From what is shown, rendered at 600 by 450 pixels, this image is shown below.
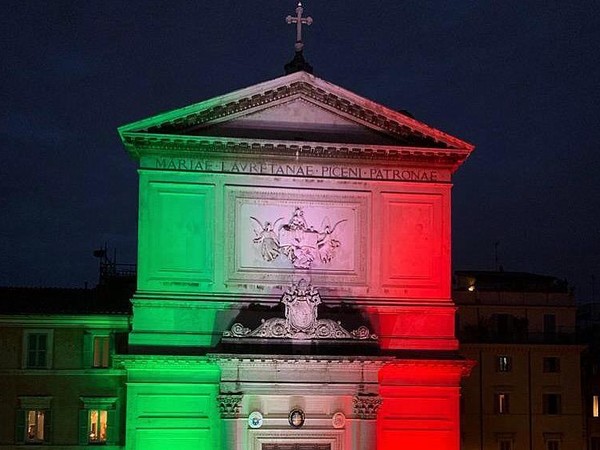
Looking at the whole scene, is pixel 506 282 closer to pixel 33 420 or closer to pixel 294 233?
pixel 294 233

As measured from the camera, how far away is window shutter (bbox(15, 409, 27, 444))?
4241 cm

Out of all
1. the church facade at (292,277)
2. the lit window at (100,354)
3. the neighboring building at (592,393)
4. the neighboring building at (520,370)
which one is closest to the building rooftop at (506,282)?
the neighboring building at (520,370)

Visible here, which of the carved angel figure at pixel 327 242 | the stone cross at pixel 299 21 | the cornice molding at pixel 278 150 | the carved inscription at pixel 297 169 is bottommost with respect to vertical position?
the carved angel figure at pixel 327 242

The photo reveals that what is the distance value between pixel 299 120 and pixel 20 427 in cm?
1637

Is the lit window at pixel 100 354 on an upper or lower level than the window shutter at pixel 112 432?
upper

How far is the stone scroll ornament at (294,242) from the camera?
40.8m

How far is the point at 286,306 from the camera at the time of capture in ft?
129

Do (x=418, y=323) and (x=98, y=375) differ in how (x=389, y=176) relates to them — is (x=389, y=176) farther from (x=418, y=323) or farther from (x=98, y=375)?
(x=98, y=375)

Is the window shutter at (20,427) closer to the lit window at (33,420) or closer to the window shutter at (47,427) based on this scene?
the lit window at (33,420)

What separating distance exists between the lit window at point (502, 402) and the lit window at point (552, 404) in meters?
2.21

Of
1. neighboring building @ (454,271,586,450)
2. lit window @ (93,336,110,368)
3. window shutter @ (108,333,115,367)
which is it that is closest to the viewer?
window shutter @ (108,333,115,367)

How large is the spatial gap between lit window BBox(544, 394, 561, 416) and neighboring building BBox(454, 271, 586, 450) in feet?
0.18

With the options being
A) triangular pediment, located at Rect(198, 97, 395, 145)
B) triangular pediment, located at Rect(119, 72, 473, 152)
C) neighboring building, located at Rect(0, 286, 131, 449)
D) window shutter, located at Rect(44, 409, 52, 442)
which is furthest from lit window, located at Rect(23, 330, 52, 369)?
triangular pediment, located at Rect(198, 97, 395, 145)

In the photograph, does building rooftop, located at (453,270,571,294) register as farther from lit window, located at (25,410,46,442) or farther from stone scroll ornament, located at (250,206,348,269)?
lit window, located at (25,410,46,442)
